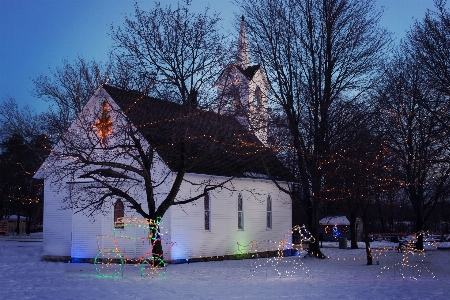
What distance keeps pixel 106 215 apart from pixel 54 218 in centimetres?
388

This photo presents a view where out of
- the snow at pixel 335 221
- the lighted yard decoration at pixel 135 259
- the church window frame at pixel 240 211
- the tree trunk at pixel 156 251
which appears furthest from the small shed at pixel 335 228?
Answer: the tree trunk at pixel 156 251

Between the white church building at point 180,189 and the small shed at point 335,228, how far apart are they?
31365 mm

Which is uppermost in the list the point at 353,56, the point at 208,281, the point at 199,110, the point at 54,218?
the point at 353,56

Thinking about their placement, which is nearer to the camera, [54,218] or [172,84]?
[172,84]

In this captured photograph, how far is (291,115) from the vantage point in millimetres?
31422

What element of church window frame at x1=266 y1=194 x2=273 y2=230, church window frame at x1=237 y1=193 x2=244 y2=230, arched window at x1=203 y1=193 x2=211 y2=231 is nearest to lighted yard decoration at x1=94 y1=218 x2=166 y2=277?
arched window at x1=203 y1=193 x2=211 y2=231

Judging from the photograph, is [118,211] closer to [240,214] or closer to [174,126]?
[240,214]

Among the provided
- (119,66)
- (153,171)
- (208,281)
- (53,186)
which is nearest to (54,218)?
(53,186)

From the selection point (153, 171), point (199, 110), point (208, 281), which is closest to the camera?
point (208, 281)

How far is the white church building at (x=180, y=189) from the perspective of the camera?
83.0ft

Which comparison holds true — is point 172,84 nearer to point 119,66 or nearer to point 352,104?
point 119,66

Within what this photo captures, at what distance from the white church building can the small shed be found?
103 ft

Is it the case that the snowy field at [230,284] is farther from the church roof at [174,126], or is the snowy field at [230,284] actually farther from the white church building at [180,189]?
the church roof at [174,126]

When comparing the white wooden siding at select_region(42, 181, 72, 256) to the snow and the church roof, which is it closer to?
the church roof
